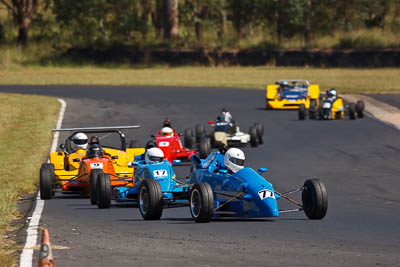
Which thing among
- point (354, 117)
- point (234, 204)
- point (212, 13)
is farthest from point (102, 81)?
point (234, 204)

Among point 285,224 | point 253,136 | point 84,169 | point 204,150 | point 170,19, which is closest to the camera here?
point 285,224

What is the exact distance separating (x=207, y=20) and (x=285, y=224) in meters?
68.5

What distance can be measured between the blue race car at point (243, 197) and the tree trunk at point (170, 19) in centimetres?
5837

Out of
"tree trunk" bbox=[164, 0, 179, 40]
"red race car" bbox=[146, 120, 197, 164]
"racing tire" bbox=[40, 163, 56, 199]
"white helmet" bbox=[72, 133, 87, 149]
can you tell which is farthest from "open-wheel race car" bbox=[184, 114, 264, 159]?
"tree trunk" bbox=[164, 0, 179, 40]

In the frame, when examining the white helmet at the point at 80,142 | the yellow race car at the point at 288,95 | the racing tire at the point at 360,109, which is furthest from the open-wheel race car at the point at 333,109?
the white helmet at the point at 80,142

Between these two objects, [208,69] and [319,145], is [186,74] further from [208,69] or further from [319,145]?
[319,145]

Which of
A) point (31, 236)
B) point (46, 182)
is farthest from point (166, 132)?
point (31, 236)

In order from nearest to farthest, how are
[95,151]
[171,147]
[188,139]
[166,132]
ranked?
→ [95,151], [171,147], [166,132], [188,139]

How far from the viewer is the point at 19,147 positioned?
26.6 m

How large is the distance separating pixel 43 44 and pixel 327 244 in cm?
6344

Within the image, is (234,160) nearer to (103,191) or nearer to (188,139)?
(103,191)

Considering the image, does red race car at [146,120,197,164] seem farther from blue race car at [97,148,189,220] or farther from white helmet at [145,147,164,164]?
white helmet at [145,147,164,164]

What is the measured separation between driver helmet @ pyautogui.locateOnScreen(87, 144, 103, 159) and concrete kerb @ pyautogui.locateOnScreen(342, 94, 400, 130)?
49.7ft

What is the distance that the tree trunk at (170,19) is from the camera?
2837 inches
